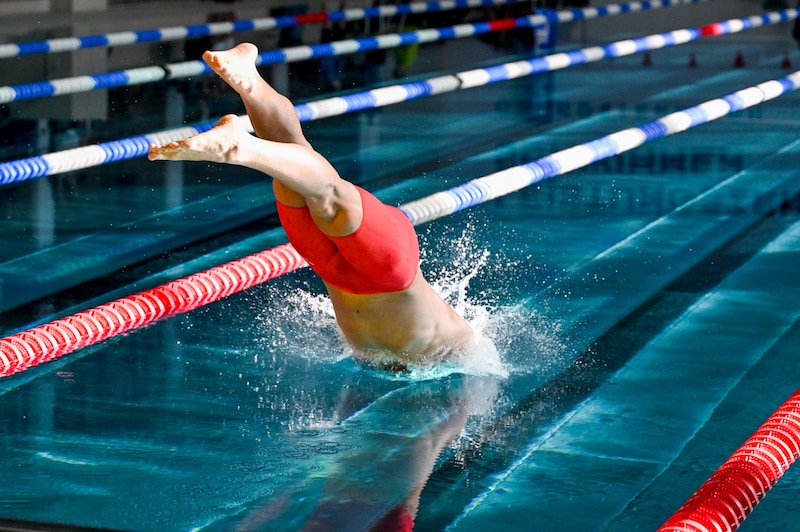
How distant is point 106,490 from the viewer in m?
2.22

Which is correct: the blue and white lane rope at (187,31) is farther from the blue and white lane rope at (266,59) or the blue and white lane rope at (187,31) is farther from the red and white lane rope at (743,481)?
the red and white lane rope at (743,481)

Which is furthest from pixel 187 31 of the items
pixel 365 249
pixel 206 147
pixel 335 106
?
pixel 206 147

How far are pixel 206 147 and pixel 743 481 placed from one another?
0.97m

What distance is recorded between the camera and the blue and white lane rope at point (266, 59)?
16.9 feet

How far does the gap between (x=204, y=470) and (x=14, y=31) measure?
6658mm

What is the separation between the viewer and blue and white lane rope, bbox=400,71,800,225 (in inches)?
150

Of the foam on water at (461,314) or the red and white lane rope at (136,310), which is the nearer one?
the red and white lane rope at (136,310)

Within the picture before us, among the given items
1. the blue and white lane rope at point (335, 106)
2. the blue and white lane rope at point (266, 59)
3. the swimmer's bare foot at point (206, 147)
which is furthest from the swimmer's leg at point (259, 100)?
the blue and white lane rope at point (266, 59)

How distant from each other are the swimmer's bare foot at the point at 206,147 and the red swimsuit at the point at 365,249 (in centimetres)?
36

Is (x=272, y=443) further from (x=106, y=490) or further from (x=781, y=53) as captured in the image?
(x=781, y=53)

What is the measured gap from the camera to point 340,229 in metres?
2.39

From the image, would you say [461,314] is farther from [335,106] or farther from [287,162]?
[335,106]

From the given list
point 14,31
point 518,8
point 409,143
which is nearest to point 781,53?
point 518,8

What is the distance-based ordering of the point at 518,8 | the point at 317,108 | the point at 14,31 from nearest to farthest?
the point at 317,108 → the point at 14,31 → the point at 518,8
